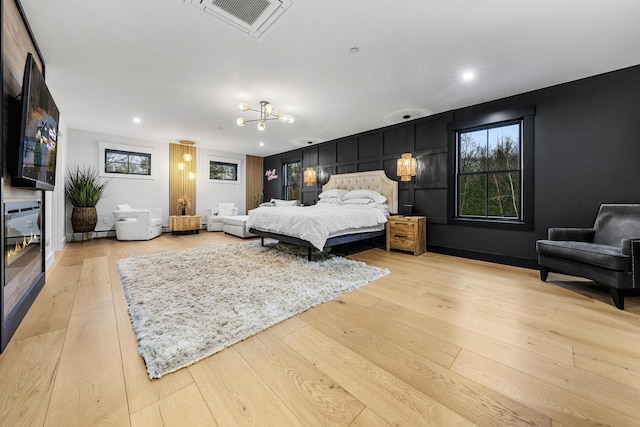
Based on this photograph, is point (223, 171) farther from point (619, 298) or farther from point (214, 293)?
point (619, 298)

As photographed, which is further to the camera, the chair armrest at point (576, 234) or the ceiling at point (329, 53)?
the chair armrest at point (576, 234)

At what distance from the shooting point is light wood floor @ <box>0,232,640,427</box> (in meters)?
1.08

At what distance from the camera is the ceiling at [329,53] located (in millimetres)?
2012

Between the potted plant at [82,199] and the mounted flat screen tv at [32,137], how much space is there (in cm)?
361

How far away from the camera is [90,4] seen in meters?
1.95

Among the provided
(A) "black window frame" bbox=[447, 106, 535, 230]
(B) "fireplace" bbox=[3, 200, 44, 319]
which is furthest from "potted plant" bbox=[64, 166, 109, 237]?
(A) "black window frame" bbox=[447, 106, 535, 230]

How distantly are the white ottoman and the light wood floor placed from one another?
3.41m

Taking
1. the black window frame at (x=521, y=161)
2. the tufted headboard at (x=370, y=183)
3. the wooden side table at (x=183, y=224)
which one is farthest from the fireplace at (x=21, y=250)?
the black window frame at (x=521, y=161)

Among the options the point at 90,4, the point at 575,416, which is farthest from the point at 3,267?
the point at 575,416

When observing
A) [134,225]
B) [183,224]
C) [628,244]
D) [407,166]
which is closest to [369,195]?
[407,166]

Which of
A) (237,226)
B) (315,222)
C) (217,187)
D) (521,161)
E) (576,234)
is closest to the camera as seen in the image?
(576,234)

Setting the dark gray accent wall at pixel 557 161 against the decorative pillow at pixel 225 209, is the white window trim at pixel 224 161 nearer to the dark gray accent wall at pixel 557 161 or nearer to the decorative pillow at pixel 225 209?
the decorative pillow at pixel 225 209

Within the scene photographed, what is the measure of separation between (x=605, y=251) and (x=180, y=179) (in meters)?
8.24

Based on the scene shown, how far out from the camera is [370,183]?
5.36 m
